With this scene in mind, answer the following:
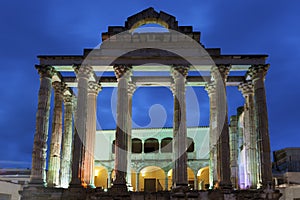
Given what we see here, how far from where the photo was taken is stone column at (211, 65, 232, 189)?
95.1ft

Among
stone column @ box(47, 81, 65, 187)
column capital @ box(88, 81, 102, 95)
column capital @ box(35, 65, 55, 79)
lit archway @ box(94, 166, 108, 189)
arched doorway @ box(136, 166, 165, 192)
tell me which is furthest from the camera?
lit archway @ box(94, 166, 108, 189)

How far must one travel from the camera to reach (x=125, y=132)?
30125 mm

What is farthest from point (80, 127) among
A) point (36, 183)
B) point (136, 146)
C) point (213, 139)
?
point (136, 146)

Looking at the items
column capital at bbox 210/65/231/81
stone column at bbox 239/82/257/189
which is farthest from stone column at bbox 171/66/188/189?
stone column at bbox 239/82/257/189

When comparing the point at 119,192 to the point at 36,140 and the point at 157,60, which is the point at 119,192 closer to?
the point at 36,140

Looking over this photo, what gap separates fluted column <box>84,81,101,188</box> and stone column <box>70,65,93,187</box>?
3.64 feet

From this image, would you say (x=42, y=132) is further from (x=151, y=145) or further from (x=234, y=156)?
(x=151, y=145)

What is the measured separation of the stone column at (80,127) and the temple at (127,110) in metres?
0.08

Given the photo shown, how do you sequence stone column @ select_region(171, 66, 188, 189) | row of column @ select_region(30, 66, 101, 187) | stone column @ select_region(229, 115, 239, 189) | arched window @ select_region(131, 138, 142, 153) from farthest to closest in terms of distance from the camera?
arched window @ select_region(131, 138, 142, 153) < stone column @ select_region(229, 115, 239, 189) < row of column @ select_region(30, 66, 101, 187) < stone column @ select_region(171, 66, 188, 189)

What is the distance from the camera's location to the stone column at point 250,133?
1278 inches

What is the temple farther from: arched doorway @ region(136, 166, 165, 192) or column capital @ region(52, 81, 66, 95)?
arched doorway @ region(136, 166, 165, 192)

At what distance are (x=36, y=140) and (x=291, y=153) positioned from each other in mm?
30571

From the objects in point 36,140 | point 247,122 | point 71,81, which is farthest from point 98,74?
point 247,122

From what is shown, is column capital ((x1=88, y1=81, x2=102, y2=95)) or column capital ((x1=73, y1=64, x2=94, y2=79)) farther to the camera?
column capital ((x1=88, y1=81, x2=102, y2=95))
